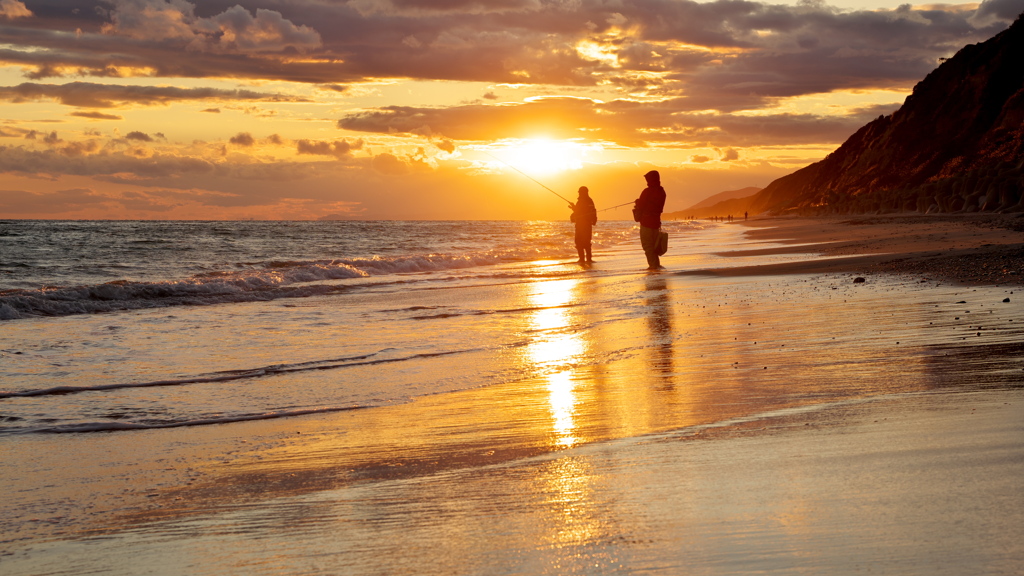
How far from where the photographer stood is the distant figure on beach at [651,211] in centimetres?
1789

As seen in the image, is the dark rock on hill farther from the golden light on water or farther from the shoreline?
the golden light on water

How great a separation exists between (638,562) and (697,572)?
0.57 ft

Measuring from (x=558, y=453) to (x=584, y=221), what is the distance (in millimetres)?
18566

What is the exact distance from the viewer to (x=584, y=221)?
21.9m

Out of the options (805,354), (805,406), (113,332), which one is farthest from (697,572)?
(113,332)

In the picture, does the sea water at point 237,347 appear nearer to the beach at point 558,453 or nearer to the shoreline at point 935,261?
the beach at point 558,453

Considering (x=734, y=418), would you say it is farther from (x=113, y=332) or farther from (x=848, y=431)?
(x=113, y=332)

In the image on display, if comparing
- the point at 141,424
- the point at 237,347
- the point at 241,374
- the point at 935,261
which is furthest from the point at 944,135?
the point at 141,424

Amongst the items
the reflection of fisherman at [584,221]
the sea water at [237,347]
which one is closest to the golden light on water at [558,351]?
the sea water at [237,347]

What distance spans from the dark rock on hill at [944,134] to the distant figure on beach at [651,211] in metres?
30.4

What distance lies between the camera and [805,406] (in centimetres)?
421

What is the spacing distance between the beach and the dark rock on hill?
41292 mm

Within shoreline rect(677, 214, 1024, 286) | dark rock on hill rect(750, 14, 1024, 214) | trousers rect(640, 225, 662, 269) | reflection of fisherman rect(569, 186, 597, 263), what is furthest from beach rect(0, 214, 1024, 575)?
dark rock on hill rect(750, 14, 1024, 214)

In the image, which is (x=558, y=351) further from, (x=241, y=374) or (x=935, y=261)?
(x=935, y=261)
